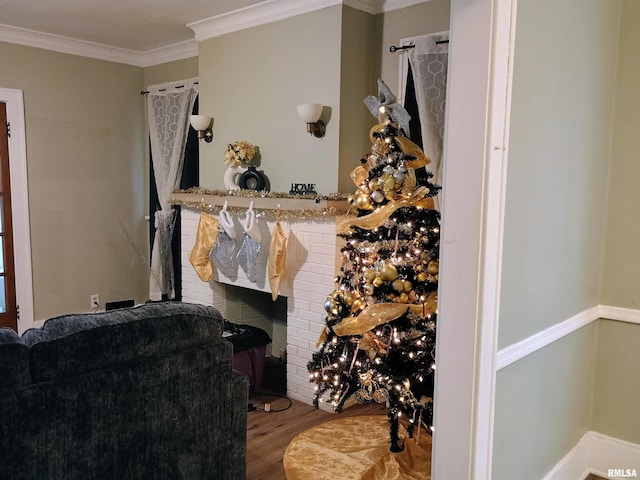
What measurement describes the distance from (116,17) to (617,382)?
401 centimetres

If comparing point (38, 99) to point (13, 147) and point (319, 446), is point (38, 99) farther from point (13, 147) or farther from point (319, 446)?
point (319, 446)

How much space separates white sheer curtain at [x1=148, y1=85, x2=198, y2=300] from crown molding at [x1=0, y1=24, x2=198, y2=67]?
1.11ft

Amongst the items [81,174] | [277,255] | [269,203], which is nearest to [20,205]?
[81,174]

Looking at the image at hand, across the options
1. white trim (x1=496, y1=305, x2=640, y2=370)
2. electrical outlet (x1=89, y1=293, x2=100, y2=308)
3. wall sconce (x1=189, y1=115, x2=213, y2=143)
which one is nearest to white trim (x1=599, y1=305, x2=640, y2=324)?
white trim (x1=496, y1=305, x2=640, y2=370)

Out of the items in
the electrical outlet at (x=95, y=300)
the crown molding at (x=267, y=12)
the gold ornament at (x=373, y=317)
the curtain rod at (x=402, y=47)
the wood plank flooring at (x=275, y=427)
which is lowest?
the wood plank flooring at (x=275, y=427)

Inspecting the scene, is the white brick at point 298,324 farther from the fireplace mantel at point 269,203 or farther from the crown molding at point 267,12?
the crown molding at point 267,12

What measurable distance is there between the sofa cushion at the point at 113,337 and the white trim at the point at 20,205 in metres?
3.12

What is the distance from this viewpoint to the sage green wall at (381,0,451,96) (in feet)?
10.3

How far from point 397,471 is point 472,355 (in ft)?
3.84

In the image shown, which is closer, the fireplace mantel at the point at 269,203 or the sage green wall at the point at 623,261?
the sage green wall at the point at 623,261

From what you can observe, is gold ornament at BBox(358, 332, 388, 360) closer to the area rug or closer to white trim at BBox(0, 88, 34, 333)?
the area rug

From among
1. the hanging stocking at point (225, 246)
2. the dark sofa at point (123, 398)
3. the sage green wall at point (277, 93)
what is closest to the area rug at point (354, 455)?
the dark sofa at point (123, 398)

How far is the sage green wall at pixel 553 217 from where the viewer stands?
175 centimetres

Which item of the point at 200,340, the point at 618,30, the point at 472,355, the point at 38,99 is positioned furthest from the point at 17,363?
the point at 38,99
